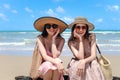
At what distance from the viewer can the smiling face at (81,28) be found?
496 centimetres

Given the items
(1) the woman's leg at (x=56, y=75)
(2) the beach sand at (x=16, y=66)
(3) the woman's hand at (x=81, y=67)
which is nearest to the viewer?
(3) the woman's hand at (x=81, y=67)

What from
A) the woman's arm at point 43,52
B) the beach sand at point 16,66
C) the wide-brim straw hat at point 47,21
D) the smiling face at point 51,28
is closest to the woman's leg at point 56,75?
the woman's arm at point 43,52

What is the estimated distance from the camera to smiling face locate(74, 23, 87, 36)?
4.96m

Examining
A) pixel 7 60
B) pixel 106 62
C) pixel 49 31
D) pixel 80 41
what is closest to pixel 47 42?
pixel 49 31

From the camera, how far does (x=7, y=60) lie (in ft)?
27.6

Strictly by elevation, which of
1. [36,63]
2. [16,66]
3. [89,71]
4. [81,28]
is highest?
[81,28]

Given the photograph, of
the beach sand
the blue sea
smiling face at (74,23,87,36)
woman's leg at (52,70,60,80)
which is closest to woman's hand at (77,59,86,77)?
woman's leg at (52,70,60,80)

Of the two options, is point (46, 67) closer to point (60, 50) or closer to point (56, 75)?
point (56, 75)

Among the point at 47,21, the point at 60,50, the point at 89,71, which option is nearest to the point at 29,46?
the point at 47,21

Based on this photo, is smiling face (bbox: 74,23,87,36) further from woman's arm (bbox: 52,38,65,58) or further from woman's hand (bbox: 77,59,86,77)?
woman's hand (bbox: 77,59,86,77)

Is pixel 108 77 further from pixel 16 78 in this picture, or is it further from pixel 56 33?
pixel 16 78

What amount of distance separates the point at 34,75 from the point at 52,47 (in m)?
0.46

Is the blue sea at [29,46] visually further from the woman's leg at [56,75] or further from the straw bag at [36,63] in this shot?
the woman's leg at [56,75]

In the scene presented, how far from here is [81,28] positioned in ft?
16.3
